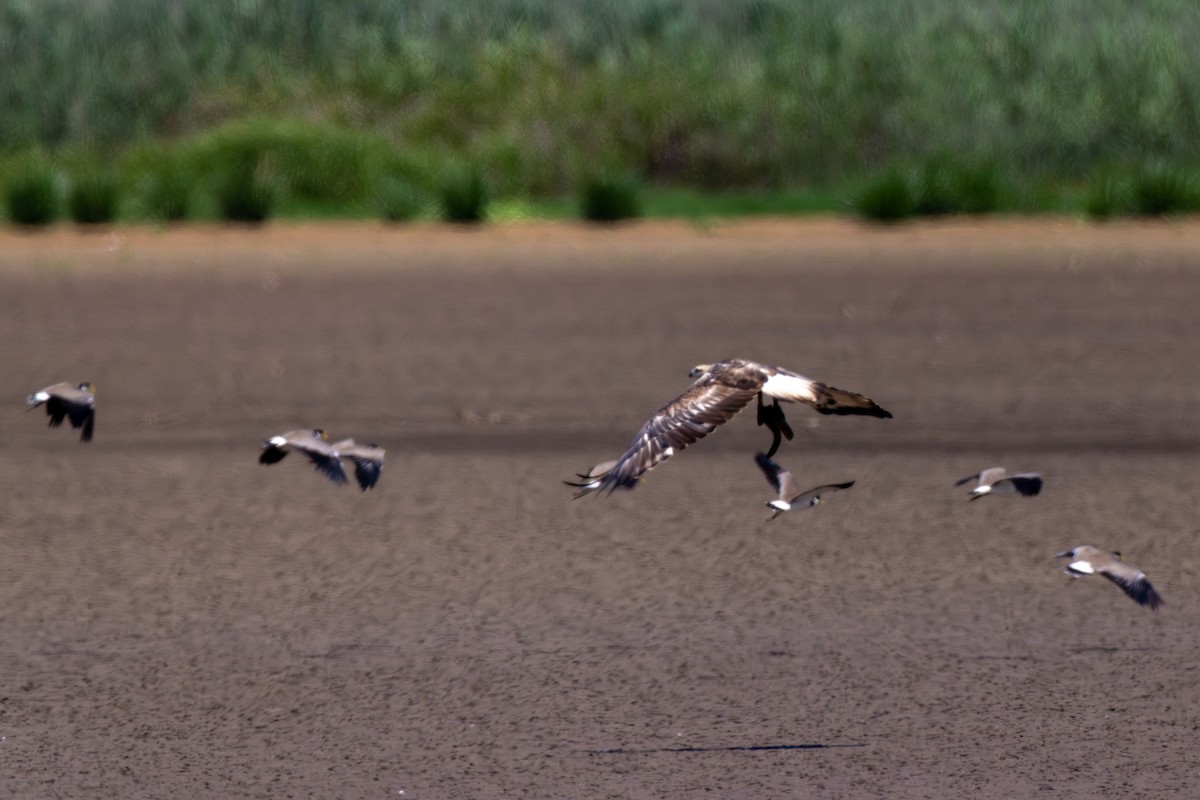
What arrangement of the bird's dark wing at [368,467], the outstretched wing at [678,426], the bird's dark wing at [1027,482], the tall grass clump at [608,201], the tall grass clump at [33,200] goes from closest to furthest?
the outstretched wing at [678,426]
the bird's dark wing at [1027,482]
the bird's dark wing at [368,467]
the tall grass clump at [33,200]
the tall grass clump at [608,201]

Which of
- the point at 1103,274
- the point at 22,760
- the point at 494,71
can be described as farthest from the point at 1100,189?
the point at 22,760

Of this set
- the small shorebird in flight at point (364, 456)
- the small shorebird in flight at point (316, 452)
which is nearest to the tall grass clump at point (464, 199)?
the small shorebird in flight at point (364, 456)

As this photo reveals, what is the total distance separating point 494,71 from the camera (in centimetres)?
2866

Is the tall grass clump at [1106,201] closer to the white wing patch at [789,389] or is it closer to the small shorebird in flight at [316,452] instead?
the small shorebird in flight at [316,452]

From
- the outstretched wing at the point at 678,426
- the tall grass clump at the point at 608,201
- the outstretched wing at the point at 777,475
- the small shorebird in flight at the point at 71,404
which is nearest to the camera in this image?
the outstretched wing at the point at 678,426

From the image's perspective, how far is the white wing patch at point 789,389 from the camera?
530 centimetres

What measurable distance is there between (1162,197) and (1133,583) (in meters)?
15.8

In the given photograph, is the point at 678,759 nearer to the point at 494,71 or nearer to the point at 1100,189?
the point at 1100,189

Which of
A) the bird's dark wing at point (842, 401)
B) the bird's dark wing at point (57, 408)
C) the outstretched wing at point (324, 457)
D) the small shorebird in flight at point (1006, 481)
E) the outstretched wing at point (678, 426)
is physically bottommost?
the small shorebird in flight at point (1006, 481)

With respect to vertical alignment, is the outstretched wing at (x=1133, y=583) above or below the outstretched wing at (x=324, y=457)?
below

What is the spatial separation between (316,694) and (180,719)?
1.48ft

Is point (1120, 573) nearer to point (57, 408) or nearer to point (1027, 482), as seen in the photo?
point (1027, 482)

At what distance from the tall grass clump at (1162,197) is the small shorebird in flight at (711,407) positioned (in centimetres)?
1681

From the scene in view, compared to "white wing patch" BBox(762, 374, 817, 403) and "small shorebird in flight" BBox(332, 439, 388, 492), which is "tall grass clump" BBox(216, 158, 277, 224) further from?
"white wing patch" BBox(762, 374, 817, 403)
